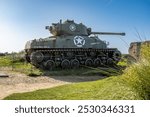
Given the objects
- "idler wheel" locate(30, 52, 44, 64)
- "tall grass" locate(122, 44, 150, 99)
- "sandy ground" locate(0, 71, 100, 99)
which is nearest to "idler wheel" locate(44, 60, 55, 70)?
"idler wheel" locate(30, 52, 44, 64)

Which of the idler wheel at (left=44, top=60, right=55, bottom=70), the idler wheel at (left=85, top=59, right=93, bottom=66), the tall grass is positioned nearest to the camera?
the tall grass

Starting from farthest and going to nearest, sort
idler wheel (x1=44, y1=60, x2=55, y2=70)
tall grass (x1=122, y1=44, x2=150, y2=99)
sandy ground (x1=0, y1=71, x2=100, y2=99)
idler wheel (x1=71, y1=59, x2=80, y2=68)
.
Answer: idler wheel (x1=71, y1=59, x2=80, y2=68), idler wheel (x1=44, y1=60, x2=55, y2=70), sandy ground (x1=0, y1=71, x2=100, y2=99), tall grass (x1=122, y1=44, x2=150, y2=99)

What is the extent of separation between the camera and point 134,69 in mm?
4695

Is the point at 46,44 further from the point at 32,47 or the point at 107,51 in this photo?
the point at 107,51

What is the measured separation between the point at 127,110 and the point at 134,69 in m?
1.04

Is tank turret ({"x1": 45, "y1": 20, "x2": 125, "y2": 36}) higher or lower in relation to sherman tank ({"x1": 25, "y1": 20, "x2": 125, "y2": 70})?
higher

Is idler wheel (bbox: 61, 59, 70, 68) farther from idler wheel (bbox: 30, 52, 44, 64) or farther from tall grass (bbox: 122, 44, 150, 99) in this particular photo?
tall grass (bbox: 122, 44, 150, 99)

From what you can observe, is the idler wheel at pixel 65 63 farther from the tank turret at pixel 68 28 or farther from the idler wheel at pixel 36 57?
the tank turret at pixel 68 28

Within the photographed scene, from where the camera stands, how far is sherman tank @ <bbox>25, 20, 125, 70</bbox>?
69.5 ft

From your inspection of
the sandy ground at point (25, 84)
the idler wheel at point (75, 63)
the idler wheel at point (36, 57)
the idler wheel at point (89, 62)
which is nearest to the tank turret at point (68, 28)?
the idler wheel at point (89, 62)

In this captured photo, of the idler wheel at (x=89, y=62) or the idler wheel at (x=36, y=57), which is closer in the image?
the idler wheel at (x=36, y=57)

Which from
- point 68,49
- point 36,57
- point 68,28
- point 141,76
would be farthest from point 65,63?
point 141,76

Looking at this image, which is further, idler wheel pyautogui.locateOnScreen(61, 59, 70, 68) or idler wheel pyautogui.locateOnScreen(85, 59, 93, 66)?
idler wheel pyautogui.locateOnScreen(85, 59, 93, 66)

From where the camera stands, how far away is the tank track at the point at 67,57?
823 inches
